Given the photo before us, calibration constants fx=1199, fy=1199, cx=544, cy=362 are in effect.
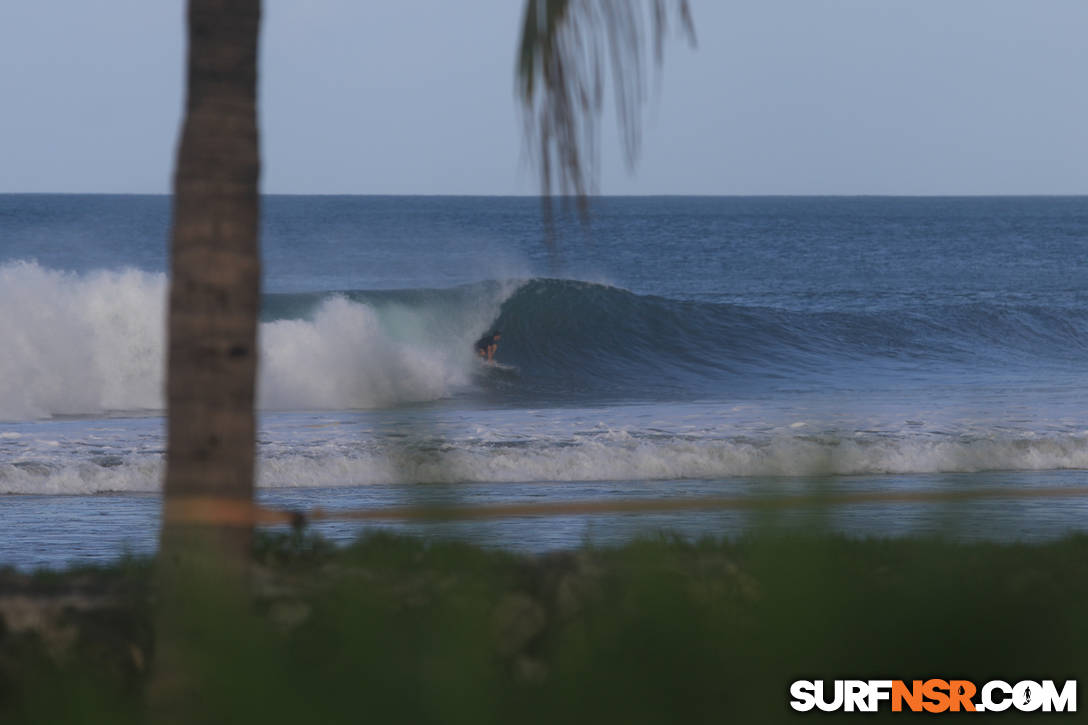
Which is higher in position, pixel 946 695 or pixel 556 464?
pixel 946 695

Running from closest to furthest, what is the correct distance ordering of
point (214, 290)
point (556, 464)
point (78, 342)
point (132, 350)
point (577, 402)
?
point (214, 290) < point (556, 464) < point (577, 402) < point (78, 342) < point (132, 350)

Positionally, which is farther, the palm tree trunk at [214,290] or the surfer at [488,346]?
the surfer at [488,346]

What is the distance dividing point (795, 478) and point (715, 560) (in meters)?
1.53

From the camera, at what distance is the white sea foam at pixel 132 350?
17656 mm

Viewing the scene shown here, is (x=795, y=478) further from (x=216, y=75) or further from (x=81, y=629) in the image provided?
(x=81, y=629)

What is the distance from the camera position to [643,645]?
2006mm

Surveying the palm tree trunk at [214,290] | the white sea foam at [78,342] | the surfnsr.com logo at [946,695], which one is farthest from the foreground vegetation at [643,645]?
the white sea foam at [78,342]

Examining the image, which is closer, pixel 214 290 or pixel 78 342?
pixel 214 290

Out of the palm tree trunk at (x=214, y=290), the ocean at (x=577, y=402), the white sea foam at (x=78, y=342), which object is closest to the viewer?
the ocean at (x=577, y=402)

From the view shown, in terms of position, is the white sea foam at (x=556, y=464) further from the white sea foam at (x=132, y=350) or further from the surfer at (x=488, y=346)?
the surfer at (x=488, y=346)

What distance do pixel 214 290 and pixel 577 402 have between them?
16067 mm

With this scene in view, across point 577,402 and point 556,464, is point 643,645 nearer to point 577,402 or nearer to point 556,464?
point 556,464

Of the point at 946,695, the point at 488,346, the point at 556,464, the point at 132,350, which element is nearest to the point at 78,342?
the point at 132,350

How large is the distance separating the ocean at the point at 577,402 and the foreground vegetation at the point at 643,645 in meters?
0.12
